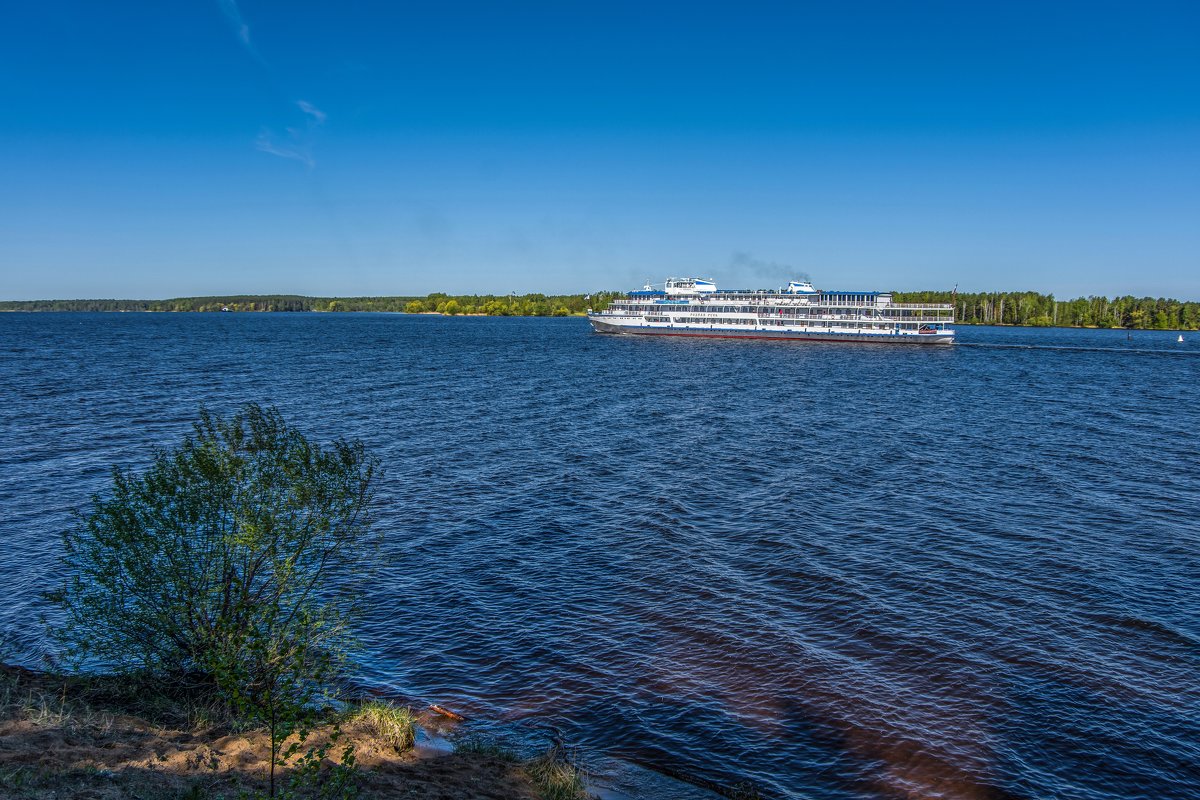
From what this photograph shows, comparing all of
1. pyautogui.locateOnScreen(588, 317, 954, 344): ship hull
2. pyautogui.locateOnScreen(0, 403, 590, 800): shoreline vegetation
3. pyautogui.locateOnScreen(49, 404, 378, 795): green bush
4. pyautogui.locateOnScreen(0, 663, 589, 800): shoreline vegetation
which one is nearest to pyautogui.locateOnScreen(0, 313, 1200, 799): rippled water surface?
pyautogui.locateOnScreen(0, 663, 589, 800): shoreline vegetation

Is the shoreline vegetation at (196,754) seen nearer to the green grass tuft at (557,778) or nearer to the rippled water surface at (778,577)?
the green grass tuft at (557,778)

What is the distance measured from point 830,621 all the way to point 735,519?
39.6 feet

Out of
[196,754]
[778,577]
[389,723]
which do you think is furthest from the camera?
[778,577]

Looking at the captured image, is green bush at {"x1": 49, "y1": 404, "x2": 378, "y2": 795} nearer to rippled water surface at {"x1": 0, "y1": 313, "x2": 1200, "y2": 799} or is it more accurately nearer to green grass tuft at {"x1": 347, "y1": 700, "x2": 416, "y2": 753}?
green grass tuft at {"x1": 347, "y1": 700, "x2": 416, "y2": 753}

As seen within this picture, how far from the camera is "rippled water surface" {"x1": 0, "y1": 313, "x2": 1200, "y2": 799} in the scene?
65.1 ft

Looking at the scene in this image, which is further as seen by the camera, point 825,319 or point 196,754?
point 825,319

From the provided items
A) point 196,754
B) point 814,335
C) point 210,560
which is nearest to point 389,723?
point 196,754

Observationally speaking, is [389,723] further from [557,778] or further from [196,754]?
[557,778]

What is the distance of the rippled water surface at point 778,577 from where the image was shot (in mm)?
19844

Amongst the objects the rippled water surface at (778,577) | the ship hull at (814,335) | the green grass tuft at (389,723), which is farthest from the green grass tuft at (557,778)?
the ship hull at (814,335)

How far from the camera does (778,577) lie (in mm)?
30594

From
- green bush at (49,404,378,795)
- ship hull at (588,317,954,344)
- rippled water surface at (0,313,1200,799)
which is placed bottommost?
rippled water surface at (0,313,1200,799)

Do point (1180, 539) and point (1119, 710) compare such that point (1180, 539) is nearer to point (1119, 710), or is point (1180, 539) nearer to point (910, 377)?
point (1119, 710)

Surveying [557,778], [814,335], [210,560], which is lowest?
[557,778]
